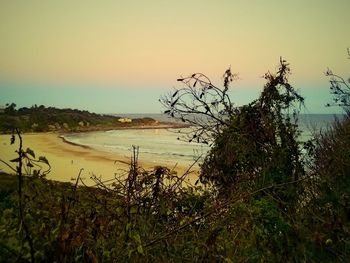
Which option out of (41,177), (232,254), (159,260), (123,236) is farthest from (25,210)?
(232,254)

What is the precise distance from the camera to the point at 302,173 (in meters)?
8.80

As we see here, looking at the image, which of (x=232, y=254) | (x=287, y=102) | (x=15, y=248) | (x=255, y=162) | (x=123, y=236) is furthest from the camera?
(x=287, y=102)

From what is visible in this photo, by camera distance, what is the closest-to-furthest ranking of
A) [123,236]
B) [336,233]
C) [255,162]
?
[123,236] < [336,233] < [255,162]

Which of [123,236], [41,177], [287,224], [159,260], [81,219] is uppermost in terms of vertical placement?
[41,177]

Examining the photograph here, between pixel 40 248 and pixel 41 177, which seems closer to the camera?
pixel 40 248

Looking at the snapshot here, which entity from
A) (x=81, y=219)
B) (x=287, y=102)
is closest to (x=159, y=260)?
(x=81, y=219)

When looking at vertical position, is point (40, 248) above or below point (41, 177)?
below

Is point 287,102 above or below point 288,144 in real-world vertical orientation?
above

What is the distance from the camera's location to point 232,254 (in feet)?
13.1

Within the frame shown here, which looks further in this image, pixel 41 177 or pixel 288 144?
pixel 288 144

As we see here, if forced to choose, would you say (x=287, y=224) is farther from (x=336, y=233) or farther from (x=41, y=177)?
(x=41, y=177)

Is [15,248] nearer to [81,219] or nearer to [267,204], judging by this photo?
[81,219]

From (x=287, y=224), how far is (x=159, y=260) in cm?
310

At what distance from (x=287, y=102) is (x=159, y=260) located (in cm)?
720
